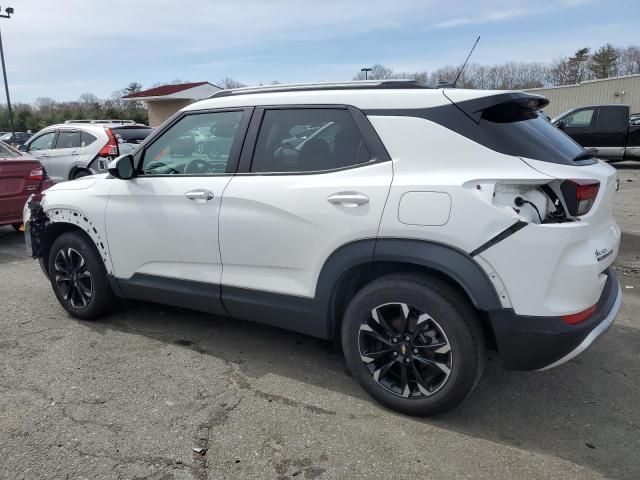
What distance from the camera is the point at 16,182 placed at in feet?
24.0

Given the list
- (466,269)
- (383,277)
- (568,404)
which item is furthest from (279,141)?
(568,404)

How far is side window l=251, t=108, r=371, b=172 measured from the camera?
3.03 m

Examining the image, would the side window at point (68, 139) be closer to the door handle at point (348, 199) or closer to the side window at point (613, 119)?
the door handle at point (348, 199)

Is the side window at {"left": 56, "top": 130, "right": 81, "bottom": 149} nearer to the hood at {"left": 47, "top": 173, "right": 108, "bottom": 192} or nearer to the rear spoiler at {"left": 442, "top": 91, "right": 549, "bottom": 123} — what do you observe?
the hood at {"left": 47, "top": 173, "right": 108, "bottom": 192}

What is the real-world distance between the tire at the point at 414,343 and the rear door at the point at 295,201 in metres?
0.34

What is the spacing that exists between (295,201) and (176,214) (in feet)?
3.25

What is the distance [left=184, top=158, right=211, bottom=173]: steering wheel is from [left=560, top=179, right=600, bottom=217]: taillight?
2251 mm

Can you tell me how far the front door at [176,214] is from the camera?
347 cm

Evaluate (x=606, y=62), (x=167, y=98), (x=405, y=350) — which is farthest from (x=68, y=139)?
(x=606, y=62)

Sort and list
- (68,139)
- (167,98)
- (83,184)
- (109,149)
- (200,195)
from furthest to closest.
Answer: (167,98) < (68,139) < (109,149) < (83,184) < (200,195)

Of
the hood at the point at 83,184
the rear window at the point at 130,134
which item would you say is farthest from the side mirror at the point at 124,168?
the rear window at the point at 130,134

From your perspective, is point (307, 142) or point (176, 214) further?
point (176, 214)

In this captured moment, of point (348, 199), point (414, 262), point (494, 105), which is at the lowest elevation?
point (414, 262)

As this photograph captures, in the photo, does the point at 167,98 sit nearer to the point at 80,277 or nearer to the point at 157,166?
the point at 80,277
